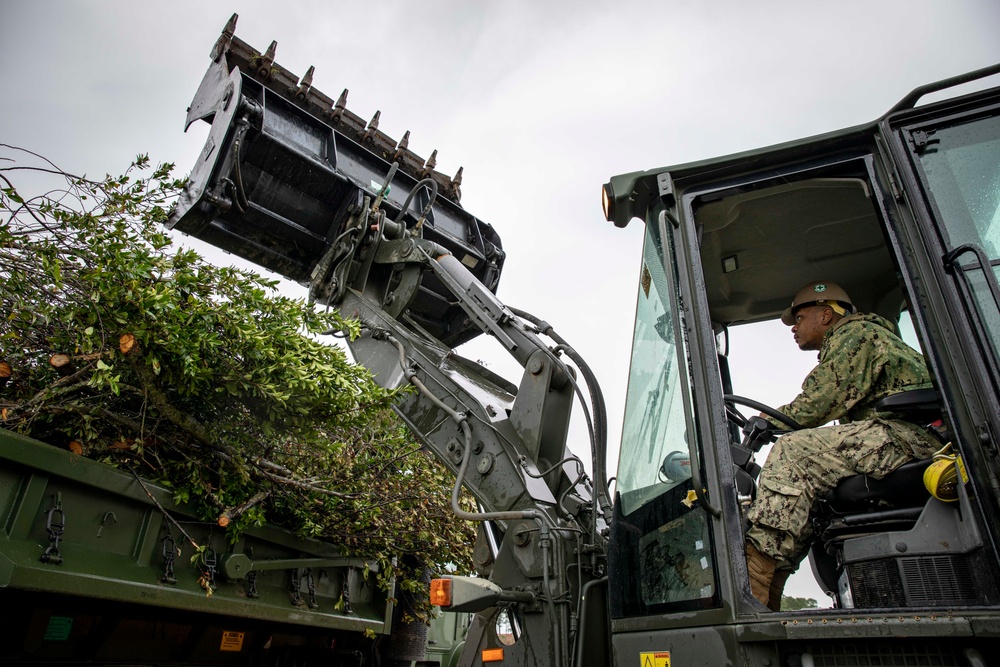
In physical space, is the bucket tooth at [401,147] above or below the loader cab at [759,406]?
above

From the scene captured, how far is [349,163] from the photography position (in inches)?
211

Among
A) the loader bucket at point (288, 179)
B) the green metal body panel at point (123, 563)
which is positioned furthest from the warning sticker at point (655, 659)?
the loader bucket at point (288, 179)

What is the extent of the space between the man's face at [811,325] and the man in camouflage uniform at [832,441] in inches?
12.3

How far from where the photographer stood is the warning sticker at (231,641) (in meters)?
3.80

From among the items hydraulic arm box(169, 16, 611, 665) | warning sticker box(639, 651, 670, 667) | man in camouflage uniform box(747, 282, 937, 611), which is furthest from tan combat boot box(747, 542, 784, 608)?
hydraulic arm box(169, 16, 611, 665)

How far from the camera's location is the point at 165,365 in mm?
3297

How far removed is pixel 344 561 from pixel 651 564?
2.67 m

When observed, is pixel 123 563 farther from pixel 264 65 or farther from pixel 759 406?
pixel 264 65

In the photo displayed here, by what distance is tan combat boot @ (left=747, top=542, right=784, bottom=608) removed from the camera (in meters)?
2.11

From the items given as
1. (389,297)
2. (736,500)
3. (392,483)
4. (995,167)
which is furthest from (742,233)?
(392,483)

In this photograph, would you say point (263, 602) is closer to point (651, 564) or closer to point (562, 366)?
point (562, 366)

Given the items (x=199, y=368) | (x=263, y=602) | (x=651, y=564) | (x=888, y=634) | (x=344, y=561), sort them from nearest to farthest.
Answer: (x=888, y=634) < (x=651, y=564) < (x=199, y=368) < (x=263, y=602) < (x=344, y=561)

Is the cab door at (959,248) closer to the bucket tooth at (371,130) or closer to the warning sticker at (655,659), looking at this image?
the warning sticker at (655,659)

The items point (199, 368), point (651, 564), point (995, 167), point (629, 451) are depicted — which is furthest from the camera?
point (199, 368)
